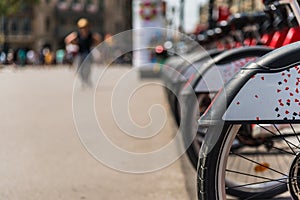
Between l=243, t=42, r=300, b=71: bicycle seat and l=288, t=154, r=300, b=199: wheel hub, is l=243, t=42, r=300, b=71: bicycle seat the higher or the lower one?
the higher one

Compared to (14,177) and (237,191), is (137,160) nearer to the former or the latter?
(14,177)

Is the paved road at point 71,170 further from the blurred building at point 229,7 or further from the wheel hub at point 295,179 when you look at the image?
the blurred building at point 229,7

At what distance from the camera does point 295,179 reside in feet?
8.77

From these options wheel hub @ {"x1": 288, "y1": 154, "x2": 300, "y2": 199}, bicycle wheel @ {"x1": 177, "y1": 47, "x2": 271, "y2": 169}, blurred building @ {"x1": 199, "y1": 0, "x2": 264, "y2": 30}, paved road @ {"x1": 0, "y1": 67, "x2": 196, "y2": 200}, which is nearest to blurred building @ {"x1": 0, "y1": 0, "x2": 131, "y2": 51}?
blurred building @ {"x1": 199, "y1": 0, "x2": 264, "y2": 30}

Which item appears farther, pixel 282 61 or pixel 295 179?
pixel 295 179

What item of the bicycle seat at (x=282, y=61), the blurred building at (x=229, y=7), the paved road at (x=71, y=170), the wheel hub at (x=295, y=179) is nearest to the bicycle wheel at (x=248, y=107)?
the bicycle seat at (x=282, y=61)

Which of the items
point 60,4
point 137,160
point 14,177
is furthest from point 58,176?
point 60,4

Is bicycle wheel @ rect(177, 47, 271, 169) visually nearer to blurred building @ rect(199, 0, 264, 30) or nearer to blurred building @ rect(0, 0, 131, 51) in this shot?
blurred building @ rect(199, 0, 264, 30)

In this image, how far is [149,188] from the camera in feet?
15.3

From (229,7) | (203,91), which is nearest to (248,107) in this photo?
(203,91)

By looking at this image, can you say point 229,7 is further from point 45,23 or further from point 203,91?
point 45,23

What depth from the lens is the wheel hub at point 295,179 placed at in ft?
8.71

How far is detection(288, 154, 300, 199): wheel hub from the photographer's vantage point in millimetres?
2654

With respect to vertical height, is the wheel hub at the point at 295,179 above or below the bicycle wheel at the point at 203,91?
above
